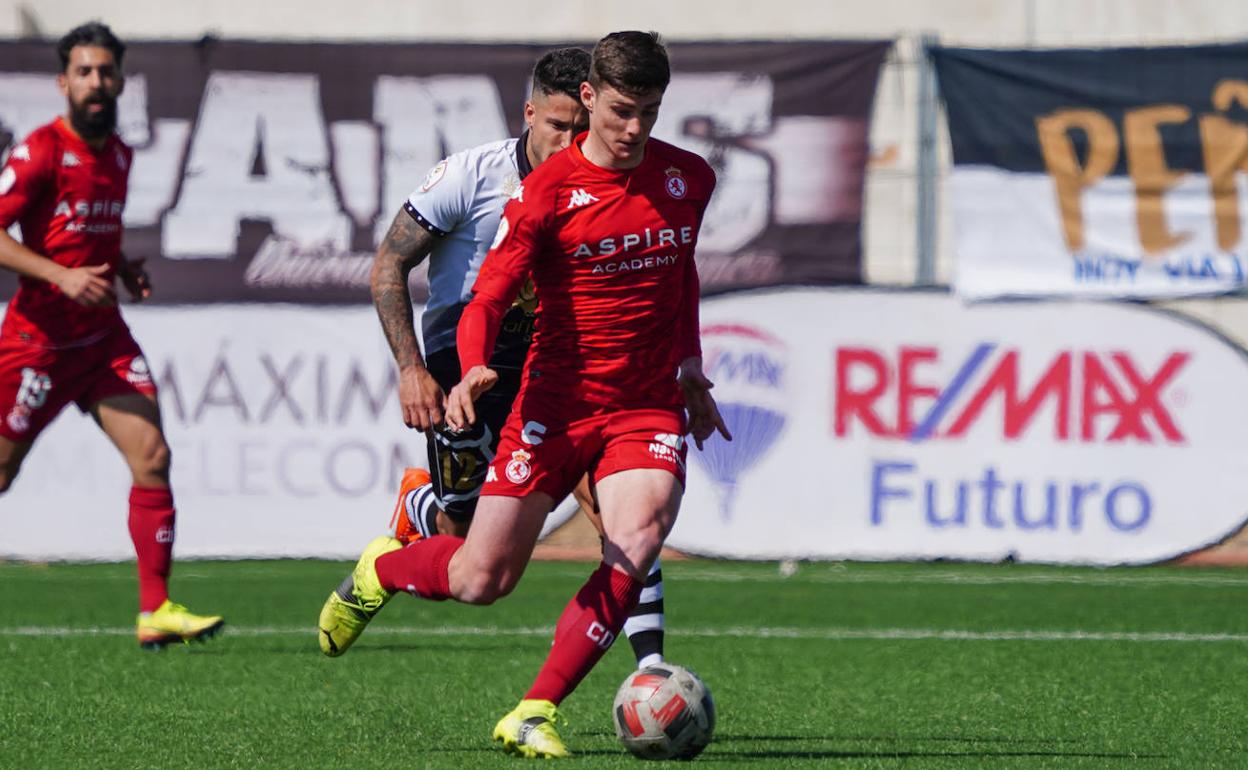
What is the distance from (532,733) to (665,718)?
1.23ft

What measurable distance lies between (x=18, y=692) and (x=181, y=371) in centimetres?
627

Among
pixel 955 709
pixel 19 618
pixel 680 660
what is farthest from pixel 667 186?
pixel 19 618

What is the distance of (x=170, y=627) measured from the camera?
8.38m

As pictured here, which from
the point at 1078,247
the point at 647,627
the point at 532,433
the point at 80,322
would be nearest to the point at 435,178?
the point at 532,433

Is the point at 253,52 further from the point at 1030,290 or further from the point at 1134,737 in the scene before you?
the point at 1134,737

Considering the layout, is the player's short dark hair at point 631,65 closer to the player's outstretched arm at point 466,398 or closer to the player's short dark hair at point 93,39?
the player's outstretched arm at point 466,398

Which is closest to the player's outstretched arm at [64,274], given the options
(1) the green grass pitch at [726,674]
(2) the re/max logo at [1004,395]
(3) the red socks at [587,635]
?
(1) the green grass pitch at [726,674]

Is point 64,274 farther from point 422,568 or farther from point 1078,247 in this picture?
point 1078,247

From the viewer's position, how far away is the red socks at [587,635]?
5812 millimetres

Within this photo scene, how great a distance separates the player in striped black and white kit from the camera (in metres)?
6.47

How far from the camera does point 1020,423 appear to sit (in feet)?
43.0

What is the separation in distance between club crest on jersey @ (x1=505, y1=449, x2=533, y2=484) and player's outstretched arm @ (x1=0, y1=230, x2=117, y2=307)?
9.13 ft

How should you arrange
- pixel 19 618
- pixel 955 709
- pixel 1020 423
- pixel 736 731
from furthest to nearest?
pixel 1020 423 → pixel 19 618 → pixel 955 709 → pixel 736 731

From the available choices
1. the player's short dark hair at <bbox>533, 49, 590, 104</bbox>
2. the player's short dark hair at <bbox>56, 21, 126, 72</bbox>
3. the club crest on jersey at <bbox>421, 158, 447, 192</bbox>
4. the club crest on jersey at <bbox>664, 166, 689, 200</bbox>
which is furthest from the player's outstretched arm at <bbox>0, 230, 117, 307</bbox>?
the club crest on jersey at <bbox>664, 166, 689, 200</bbox>
